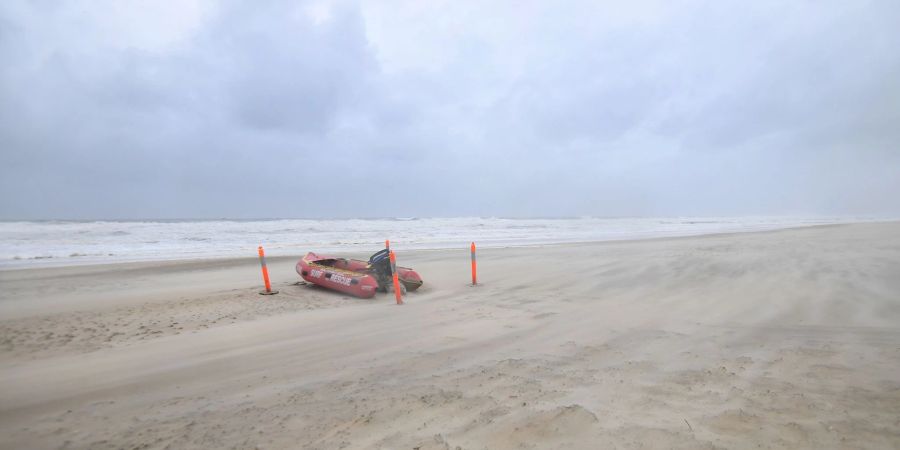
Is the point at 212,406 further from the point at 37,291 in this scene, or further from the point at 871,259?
the point at 871,259

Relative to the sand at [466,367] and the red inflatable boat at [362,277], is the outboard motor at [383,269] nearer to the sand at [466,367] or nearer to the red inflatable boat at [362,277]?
the red inflatable boat at [362,277]

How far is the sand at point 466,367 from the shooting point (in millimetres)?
3004

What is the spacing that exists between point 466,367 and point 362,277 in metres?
4.79

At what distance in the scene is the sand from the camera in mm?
3004

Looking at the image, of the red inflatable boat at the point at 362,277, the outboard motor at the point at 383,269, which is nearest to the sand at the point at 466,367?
the red inflatable boat at the point at 362,277

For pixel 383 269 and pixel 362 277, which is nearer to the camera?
pixel 362 277

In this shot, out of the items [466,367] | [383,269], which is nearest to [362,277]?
[383,269]

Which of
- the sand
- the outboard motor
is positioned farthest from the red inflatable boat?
the sand

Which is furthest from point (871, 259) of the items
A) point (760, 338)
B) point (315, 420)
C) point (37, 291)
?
point (37, 291)

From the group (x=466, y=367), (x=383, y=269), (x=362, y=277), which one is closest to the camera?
(x=466, y=367)

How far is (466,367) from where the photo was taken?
4.37 metres

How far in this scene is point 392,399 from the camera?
3.60 metres

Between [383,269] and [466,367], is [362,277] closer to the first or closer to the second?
[383,269]

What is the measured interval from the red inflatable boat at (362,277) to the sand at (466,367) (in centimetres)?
31
